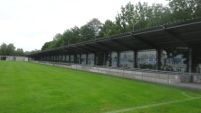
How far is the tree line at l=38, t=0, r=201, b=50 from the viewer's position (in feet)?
109

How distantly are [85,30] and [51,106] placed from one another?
253 feet

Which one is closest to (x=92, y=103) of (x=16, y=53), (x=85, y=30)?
(x=85, y=30)

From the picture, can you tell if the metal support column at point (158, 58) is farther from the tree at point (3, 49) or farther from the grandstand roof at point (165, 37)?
the tree at point (3, 49)

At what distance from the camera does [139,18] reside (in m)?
58.3

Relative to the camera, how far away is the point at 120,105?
8805 mm

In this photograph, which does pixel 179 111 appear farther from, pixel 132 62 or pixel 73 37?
pixel 73 37

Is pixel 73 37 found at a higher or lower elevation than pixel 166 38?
higher

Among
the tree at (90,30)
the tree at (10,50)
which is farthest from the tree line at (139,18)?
the tree at (10,50)

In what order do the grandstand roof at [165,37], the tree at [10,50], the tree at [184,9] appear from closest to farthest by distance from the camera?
the grandstand roof at [165,37] → the tree at [184,9] → the tree at [10,50]

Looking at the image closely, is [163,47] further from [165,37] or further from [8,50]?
[8,50]

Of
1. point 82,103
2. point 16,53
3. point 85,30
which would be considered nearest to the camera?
point 82,103

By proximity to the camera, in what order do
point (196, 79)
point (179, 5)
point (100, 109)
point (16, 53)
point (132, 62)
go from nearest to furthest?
point (100, 109) → point (196, 79) → point (132, 62) → point (179, 5) → point (16, 53)

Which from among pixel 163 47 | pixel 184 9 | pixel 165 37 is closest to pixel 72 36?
pixel 184 9

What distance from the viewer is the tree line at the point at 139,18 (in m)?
33.2
